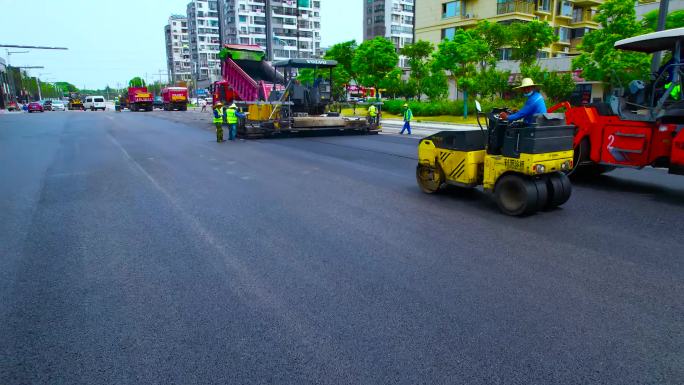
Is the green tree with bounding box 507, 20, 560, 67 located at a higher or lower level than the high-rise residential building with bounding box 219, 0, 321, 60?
lower

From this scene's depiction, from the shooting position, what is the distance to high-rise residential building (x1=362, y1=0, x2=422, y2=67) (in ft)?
319

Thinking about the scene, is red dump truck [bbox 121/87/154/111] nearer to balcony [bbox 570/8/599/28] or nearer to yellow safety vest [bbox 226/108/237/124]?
yellow safety vest [bbox 226/108/237/124]

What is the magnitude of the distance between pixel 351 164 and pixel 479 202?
4.50 m

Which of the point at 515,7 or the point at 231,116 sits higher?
the point at 515,7

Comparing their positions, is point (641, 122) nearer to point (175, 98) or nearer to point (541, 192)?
point (541, 192)

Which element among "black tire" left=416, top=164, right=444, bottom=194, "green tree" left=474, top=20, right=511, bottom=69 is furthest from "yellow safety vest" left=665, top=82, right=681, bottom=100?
"green tree" left=474, top=20, right=511, bottom=69

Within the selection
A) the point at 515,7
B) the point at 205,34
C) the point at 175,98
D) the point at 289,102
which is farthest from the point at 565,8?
the point at 205,34

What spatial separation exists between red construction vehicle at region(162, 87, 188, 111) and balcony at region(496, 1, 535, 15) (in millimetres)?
35631

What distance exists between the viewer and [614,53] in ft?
72.5

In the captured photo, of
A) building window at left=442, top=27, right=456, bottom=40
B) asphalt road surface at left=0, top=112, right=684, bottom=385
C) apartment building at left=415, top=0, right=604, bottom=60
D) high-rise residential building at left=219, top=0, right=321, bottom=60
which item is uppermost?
high-rise residential building at left=219, top=0, right=321, bottom=60

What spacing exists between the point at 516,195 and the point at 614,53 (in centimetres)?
1996

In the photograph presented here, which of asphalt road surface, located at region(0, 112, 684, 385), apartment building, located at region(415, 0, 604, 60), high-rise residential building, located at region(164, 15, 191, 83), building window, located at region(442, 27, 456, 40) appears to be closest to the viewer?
asphalt road surface, located at region(0, 112, 684, 385)

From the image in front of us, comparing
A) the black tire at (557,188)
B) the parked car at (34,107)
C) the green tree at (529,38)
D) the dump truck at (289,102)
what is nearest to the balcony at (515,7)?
the green tree at (529,38)

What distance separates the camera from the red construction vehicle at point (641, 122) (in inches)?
299
